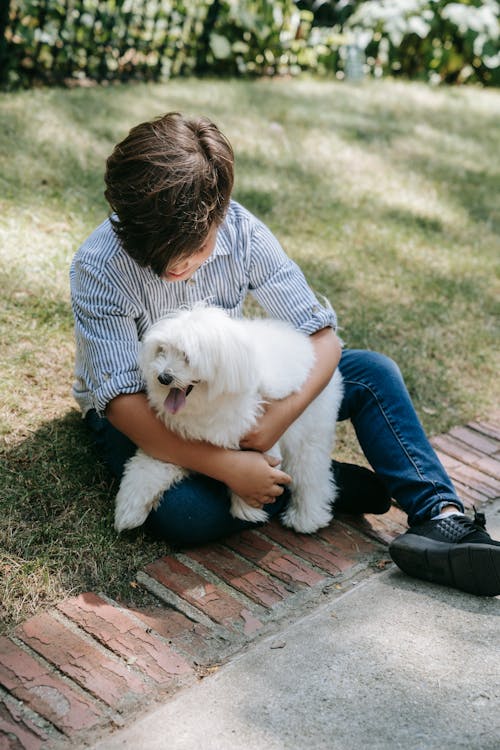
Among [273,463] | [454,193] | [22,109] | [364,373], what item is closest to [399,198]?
[454,193]

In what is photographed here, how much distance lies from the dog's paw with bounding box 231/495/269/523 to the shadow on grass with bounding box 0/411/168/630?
25 cm

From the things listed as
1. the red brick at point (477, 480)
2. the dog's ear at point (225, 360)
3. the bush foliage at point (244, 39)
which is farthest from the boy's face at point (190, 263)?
the bush foliage at point (244, 39)

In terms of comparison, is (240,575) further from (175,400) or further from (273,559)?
(175,400)

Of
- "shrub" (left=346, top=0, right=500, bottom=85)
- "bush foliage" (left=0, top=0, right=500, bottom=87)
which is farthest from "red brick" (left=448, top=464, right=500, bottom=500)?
"shrub" (left=346, top=0, right=500, bottom=85)

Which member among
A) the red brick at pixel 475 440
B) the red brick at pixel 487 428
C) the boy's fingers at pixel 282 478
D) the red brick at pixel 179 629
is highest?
the boy's fingers at pixel 282 478

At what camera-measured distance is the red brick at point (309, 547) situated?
271 centimetres

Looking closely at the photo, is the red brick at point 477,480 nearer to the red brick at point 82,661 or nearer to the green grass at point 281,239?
the green grass at point 281,239

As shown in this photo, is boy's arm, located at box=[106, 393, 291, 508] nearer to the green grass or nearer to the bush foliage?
the green grass

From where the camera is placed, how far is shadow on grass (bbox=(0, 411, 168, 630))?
2.40 m

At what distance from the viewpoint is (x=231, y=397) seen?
7.97ft

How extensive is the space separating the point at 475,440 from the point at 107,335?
1.74 m

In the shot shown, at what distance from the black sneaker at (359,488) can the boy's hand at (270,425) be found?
1.27 feet

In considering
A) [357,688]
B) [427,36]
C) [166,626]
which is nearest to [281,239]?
[166,626]

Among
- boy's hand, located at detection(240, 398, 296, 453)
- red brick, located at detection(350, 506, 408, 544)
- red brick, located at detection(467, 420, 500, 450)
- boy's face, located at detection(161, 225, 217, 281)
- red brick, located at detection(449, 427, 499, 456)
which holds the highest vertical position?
boy's face, located at detection(161, 225, 217, 281)
